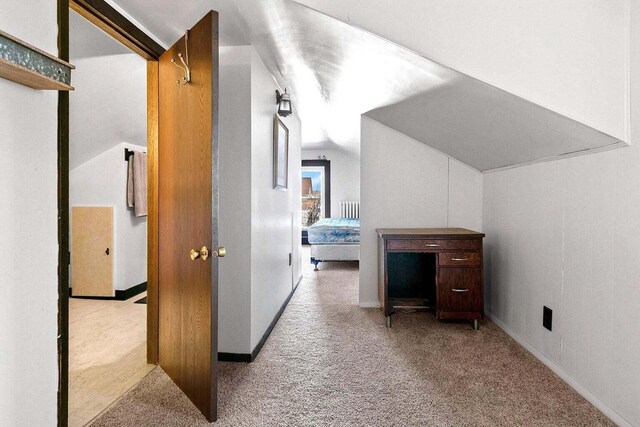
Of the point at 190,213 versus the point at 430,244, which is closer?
the point at 190,213

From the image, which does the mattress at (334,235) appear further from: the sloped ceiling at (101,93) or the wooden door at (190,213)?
the wooden door at (190,213)

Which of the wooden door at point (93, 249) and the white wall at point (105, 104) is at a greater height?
the white wall at point (105, 104)

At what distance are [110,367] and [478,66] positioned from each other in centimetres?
267

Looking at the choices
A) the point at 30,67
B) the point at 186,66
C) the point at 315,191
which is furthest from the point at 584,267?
the point at 315,191

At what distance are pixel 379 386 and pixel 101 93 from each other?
290cm

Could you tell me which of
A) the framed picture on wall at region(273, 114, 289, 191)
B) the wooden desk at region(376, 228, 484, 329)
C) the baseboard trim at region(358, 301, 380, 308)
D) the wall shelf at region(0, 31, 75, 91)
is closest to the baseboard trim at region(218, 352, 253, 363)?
the wooden desk at region(376, 228, 484, 329)

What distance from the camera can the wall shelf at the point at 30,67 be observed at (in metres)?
1.00

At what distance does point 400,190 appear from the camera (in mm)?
3400

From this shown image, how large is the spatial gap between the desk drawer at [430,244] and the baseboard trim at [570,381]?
0.67 metres

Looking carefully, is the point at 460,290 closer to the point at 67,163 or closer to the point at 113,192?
the point at 67,163

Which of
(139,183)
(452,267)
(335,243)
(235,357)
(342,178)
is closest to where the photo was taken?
(235,357)

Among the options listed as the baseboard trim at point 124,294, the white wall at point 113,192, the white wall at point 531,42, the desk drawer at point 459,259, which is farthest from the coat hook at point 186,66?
the baseboard trim at point 124,294

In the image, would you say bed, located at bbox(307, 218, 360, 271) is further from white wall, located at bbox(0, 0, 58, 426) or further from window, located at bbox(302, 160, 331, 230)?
white wall, located at bbox(0, 0, 58, 426)

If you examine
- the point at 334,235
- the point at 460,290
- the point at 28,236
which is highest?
the point at 28,236
